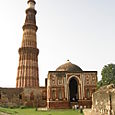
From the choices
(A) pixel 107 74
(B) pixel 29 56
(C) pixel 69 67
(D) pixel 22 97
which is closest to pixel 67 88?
(C) pixel 69 67

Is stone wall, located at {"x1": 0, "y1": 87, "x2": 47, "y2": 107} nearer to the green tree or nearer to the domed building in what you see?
the domed building

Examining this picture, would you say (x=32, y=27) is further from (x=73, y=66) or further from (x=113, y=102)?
(x=113, y=102)

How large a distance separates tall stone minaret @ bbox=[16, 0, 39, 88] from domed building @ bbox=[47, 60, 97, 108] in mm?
9272

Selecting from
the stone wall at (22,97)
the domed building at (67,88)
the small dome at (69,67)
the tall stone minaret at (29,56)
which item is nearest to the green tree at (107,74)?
the small dome at (69,67)

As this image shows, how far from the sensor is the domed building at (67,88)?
25484 millimetres

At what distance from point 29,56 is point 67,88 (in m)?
12.8

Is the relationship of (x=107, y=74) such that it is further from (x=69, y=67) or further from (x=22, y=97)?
(x=22, y=97)

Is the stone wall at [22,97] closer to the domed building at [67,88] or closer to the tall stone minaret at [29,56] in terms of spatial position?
the domed building at [67,88]

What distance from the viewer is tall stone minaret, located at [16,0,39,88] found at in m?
35.4

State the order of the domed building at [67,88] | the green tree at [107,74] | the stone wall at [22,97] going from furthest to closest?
the green tree at [107,74] → the stone wall at [22,97] → the domed building at [67,88]

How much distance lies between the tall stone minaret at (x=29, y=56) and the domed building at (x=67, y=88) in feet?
30.4

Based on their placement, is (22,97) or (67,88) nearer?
(67,88)

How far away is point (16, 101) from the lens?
2847 centimetres

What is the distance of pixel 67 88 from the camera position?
1021 inches
